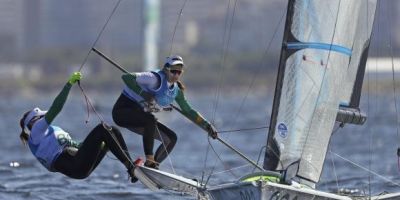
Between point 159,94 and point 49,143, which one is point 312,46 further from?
point 49,143

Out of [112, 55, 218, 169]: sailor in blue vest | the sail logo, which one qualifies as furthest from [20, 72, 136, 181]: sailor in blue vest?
the sail logo

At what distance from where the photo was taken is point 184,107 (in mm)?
12406

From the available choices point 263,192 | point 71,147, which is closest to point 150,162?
point 71,147

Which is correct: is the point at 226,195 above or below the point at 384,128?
above

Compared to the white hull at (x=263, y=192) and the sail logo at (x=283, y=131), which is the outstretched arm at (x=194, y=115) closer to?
the sail logo at (x=283, y=131)

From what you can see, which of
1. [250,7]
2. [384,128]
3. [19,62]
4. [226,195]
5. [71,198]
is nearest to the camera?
[226,195]

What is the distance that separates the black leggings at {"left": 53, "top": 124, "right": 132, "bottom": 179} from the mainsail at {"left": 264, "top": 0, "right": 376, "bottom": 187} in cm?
142

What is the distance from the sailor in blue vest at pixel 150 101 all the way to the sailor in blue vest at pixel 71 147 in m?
0.30

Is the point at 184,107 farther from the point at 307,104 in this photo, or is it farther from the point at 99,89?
the point at 99,89

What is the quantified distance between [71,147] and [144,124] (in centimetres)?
72

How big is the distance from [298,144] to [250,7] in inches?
5805

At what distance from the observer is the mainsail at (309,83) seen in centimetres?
1214

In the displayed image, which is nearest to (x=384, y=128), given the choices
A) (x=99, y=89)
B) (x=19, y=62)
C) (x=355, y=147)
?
(x=355, y=147)

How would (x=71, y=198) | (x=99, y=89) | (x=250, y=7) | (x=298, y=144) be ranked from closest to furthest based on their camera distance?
1. (x=298, y=144)
2. (x=71, y=198)
3. (x=99, y=89)
4. (x=250, y=7)
